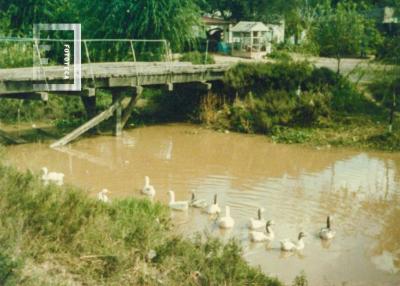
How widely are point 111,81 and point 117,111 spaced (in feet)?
4.81

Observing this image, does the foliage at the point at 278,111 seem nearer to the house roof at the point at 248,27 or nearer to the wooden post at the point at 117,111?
the wooden post at the point at 117,111

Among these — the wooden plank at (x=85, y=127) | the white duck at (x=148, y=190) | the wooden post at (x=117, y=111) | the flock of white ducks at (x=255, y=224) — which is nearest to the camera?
the flock of white ducks at (x=255, y=224)

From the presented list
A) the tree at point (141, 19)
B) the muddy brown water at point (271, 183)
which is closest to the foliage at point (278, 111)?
the muddy brown water at point (271, 183)

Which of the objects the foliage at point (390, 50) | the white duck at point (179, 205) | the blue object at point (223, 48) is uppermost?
the foliage at point (390, 50)

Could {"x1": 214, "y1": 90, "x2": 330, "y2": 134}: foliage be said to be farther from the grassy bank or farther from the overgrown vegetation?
the grassy bank

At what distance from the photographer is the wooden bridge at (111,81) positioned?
17.0 meters

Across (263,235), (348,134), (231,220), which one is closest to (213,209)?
(231,220)

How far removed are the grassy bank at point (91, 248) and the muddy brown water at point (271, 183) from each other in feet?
7.57

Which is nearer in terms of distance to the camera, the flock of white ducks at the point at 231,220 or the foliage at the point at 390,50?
the flock of white ducks at the point at 231,220

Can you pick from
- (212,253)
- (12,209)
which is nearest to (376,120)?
(212,253)

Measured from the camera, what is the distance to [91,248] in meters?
7.71

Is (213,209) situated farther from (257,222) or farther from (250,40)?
(250,40)

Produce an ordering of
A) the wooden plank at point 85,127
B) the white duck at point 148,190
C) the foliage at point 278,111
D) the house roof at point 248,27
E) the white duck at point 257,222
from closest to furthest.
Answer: the white duck at point 257,222
the white duck at point 148,190
the wooden plank at point 85,127
the foliage at point 278,111
the house roof at point 248,27

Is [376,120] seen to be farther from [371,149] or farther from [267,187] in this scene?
[267,187]
